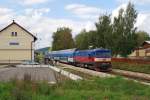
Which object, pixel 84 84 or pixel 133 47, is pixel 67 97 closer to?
pixel 84 84

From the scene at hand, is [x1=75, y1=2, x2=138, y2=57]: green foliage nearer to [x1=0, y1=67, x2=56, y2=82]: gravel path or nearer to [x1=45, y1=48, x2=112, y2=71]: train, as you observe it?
[x1=45, y1=48, x2=112, y2=71]: train

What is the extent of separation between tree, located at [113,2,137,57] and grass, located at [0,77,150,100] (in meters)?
47.5

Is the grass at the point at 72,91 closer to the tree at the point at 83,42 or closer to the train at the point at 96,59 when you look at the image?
the train at the point at 96,59

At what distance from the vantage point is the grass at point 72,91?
1403cm

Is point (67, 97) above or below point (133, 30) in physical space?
below

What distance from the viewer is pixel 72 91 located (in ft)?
53.2

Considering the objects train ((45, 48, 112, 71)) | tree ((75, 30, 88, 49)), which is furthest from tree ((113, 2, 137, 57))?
tree ((75, 30, 88, 49))

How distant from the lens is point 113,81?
68.0ft

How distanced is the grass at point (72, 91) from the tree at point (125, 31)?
156 feet

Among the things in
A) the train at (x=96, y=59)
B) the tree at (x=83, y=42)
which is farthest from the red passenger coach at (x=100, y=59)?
the tree at (x=83, y=42)

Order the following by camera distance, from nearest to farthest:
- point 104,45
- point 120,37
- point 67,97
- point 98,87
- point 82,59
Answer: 1. point 67,97
2. point 98,87
3. point 82,59
4. point 120,37
5. point 104,45

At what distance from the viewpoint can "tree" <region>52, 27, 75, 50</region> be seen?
130 meters

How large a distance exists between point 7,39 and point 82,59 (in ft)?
80.2

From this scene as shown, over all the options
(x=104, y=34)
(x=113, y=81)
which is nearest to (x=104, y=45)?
(x=104, y=34)
